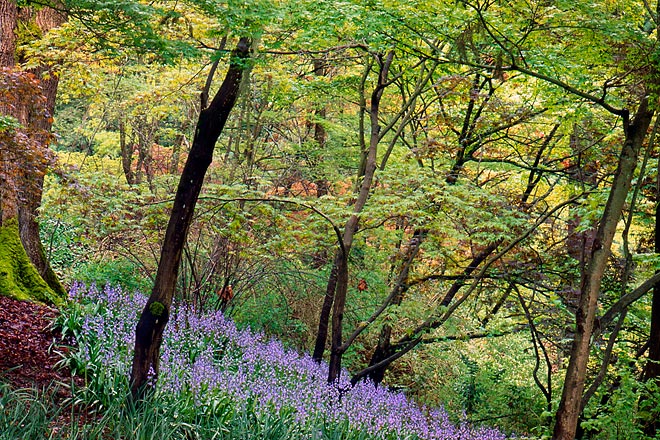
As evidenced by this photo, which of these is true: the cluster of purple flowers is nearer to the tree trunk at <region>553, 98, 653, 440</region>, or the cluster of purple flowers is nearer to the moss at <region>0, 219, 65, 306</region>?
the moss at <region>0, 219, 65, 306</region>

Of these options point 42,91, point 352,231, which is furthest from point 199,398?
point 42,91

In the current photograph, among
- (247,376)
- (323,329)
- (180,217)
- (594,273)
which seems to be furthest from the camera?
(323,329)

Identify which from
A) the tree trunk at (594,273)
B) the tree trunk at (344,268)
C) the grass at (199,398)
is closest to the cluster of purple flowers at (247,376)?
the grass at (199,398)

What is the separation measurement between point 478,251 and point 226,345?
322 centimetres

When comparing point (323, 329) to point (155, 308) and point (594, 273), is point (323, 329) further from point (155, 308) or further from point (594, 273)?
point (594, 273)

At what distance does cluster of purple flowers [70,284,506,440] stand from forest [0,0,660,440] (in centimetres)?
4

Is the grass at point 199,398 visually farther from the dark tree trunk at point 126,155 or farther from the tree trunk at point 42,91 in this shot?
the dark tree trunk at point 126,155

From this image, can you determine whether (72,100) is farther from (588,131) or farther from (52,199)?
(588,131)

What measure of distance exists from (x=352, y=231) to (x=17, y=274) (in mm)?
3755

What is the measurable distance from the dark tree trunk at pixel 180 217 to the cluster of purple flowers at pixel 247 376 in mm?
276

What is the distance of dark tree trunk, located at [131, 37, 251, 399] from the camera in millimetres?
4539

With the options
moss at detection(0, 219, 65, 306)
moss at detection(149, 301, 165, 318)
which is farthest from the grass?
moss at detection(149, 301, 165, 318)

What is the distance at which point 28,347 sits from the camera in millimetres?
5430

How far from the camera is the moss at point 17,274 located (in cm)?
651
